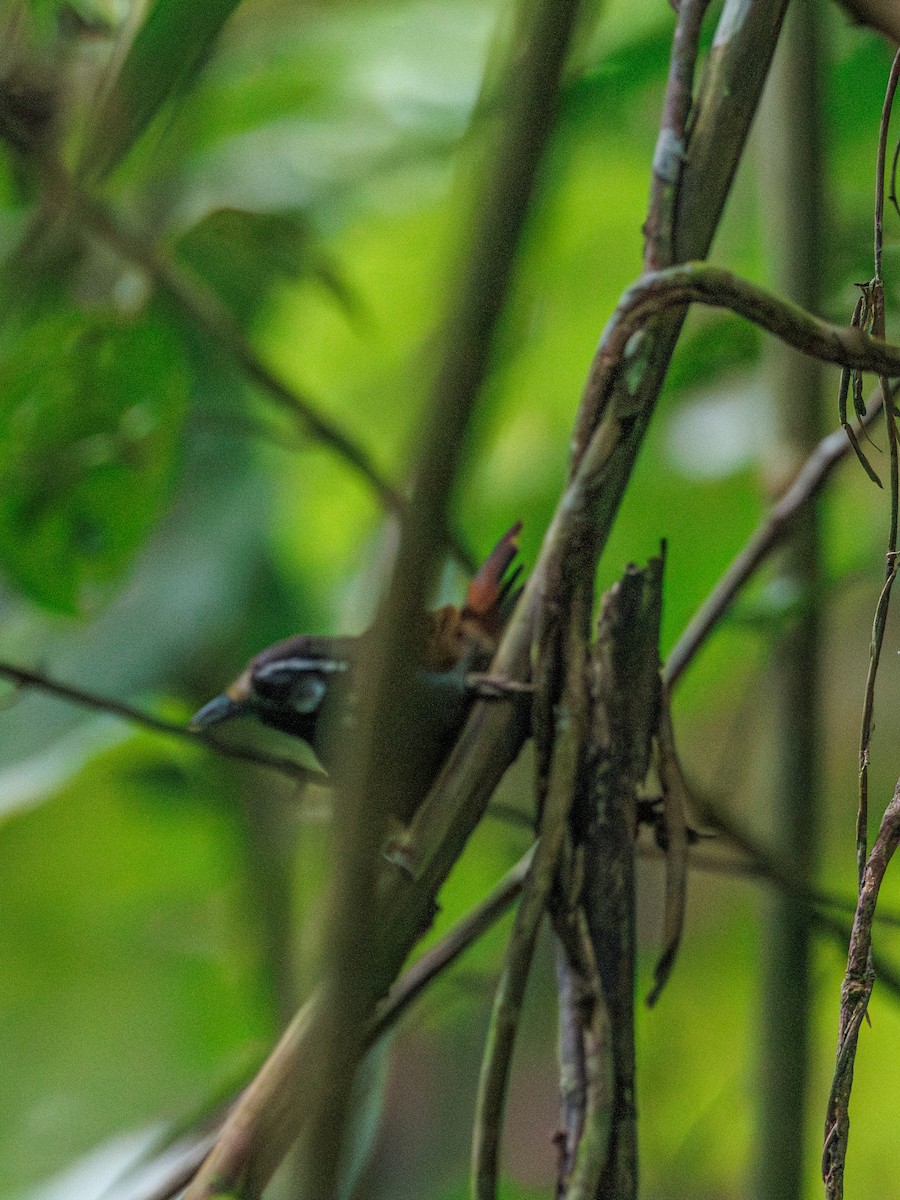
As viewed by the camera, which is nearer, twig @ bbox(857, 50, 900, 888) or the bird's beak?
twig @ bbox(857, 50, 900, 888)

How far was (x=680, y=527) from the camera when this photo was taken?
98 centimetres

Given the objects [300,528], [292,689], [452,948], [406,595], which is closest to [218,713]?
[292,689]

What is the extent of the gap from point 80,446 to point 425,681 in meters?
0.44

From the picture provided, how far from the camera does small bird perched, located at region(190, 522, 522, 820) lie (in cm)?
39

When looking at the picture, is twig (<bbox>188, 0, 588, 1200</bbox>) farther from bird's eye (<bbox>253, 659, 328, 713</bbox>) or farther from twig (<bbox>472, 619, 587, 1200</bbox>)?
bird's eye (<bbox>253, 659, 328, 713</bbox>)

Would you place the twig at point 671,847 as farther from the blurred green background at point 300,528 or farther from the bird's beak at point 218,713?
the bird's beak at point 218,713

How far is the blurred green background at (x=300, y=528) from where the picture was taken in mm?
722

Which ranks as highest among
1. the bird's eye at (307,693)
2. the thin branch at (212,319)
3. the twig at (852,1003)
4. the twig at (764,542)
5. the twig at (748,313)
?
the thin branch at (212,319)

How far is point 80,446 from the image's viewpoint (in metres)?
0.73

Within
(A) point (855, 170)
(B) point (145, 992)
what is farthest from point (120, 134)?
(B) point (145, 992)

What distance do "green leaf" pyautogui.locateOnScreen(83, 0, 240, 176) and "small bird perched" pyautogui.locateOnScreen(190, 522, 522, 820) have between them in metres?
0.20

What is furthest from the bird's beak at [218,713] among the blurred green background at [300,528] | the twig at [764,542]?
the twig at [764,542]

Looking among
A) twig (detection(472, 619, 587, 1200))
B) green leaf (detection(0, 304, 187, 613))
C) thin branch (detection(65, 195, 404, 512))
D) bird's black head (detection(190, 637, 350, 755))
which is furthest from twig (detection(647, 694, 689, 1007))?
green leaf (detection(0, 304, 187, 613))

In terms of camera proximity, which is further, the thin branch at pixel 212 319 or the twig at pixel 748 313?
the thin branch at pixel 212 319
